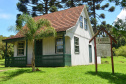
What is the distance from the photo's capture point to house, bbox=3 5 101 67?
43.5 ft

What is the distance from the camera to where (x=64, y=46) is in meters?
12.6

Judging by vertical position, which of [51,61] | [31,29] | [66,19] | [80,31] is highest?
[66,19]

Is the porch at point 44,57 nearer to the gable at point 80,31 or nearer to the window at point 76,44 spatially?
the gable at point 80,31

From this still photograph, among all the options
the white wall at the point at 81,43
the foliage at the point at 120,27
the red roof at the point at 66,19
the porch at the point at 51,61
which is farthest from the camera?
the red roof at the point at 66,19

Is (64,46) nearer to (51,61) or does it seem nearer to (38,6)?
(51,61)

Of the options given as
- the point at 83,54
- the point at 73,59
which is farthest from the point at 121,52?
the point at 73,59

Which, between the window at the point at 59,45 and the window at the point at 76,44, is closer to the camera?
the window at the point at 59,45

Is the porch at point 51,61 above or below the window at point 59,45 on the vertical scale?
below

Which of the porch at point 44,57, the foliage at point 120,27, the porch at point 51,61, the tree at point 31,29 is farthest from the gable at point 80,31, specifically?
the foliage at point 120,27

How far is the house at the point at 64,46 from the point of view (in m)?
13.3

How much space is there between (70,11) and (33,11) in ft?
53.6

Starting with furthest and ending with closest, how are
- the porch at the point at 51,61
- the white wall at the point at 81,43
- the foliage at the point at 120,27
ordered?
the white wall at the point at 81,43, the porch at the point at 51,61, the foliage at the point at 120,27

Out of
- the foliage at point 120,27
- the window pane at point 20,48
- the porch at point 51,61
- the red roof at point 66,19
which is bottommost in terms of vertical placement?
the porch at point 51,61

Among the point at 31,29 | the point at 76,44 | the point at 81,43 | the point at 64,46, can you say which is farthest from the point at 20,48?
the point at 31,29
